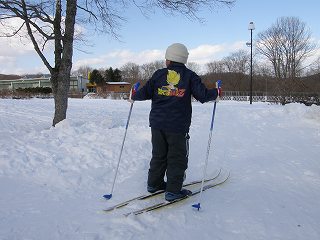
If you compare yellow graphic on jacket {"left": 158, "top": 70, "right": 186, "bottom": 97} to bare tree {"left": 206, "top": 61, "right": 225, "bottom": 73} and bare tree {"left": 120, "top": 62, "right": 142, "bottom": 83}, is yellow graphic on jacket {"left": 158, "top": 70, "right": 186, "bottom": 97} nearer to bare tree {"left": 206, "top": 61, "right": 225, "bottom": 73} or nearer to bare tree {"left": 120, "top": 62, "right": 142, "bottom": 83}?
bare tree {"left": 206, "top": 61, "right": 225, "bottom": 73}

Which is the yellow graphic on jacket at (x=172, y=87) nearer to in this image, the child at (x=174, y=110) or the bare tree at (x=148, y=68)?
the child at (x=174, y=110)

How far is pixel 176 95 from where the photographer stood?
4.54 m

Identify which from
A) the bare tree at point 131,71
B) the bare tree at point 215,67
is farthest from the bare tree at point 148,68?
the bare tree at point 215,67

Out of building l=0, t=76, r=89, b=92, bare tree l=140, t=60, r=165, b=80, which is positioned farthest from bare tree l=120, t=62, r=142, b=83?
building l=0, t=76, r=89, b=92

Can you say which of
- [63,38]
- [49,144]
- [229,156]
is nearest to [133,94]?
[49,144]

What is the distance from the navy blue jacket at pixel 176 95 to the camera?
450cm

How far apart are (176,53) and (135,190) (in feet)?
6.55

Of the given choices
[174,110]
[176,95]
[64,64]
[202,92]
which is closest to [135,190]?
[174,110]

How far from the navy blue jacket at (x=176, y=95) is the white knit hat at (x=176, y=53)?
0.25ft

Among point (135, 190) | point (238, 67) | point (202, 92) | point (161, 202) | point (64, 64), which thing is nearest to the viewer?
point (202, 92)

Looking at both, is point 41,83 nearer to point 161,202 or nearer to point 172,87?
point 172,87

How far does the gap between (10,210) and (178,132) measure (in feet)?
7.28

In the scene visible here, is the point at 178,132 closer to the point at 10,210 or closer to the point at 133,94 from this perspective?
the point at 133,94

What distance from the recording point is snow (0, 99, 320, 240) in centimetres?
369
